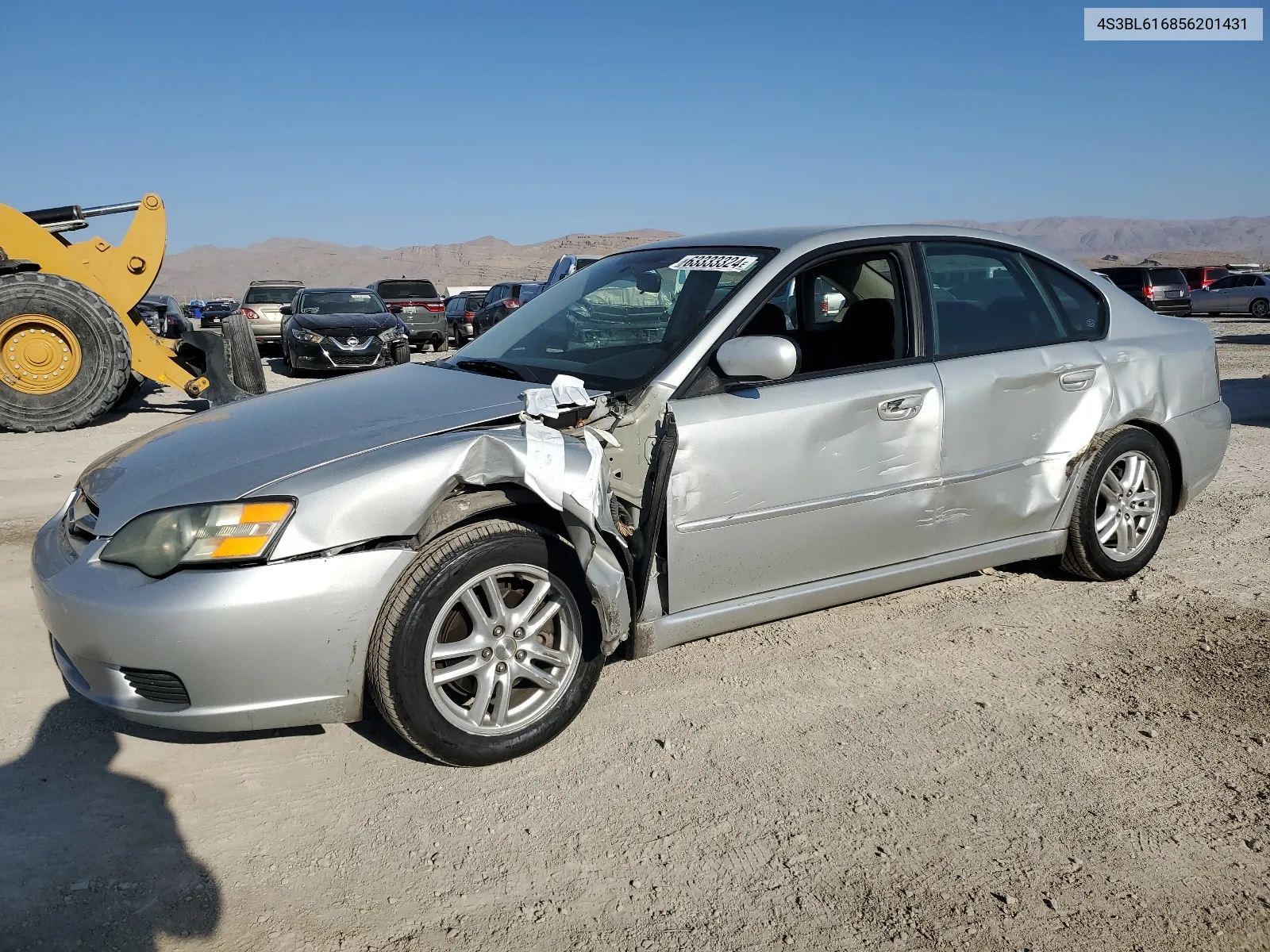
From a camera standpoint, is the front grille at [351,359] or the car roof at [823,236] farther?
the front grille at [351,359]

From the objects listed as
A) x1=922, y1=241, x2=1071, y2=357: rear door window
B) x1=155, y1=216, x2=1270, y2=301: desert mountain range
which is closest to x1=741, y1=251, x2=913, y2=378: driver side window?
x1=922, y1=241, x2=1071, y2=357: rear door window

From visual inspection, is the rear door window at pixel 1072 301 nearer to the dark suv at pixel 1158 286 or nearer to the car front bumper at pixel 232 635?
the car front bumper at pixel 232 635

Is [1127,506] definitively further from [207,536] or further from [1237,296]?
[1237,296]

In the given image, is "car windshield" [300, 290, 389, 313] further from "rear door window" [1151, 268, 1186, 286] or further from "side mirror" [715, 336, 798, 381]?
"rear door window" [1151, 268, 1186, 286]

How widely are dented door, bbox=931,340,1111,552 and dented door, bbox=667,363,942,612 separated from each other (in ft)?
0.37

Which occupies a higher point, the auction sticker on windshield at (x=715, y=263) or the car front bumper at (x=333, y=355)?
the auction sticker on windshield at (x=715, y=263)

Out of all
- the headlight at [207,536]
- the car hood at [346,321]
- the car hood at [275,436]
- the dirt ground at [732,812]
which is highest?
the car hood at [346,321]

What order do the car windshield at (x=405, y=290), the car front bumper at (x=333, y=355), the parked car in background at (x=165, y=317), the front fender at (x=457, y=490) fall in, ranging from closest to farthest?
1. the front fender at (x=457, y=490)
2. the car front bumper at (x=333, y=355)
3. the parked car in background at (x=165, y=317)
4. the car windshield at (x=405, y=290)

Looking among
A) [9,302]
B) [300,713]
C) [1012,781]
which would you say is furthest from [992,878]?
[9,302]

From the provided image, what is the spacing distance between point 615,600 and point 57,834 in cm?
169

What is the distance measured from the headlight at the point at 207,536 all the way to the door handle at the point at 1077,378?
3.18 meters

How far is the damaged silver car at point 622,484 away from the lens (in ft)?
9.19

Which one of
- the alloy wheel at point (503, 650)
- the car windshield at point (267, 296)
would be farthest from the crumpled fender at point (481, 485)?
the car windshield at point (267, 296)

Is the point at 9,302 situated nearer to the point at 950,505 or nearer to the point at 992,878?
the point at 950,505
